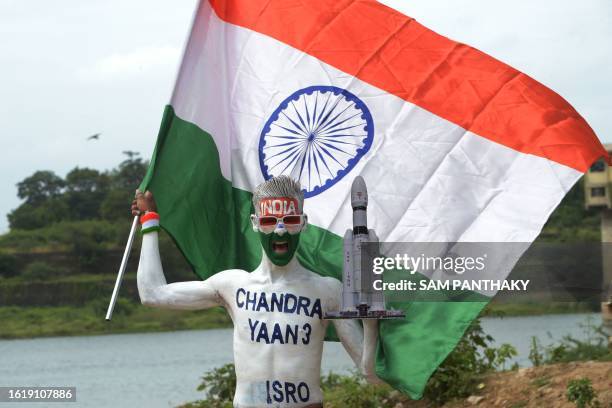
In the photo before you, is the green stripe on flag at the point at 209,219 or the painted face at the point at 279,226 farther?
the green stripe on flag at the point at 209,219

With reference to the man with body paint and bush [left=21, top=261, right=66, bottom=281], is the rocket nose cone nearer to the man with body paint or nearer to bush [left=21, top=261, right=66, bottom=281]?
the man with body paint

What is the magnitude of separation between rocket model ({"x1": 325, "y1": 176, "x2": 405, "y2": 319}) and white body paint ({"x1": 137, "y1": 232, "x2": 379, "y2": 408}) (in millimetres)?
291

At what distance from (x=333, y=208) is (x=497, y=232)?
1.17 metres

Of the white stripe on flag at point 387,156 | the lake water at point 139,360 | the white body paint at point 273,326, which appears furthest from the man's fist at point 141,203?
the lake water at point 139,360

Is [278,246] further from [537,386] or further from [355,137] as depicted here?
[537,386]

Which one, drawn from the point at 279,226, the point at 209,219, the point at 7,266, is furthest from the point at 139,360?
the point at 7,266

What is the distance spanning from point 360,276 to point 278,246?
0.72 meters

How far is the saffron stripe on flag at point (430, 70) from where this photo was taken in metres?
8.71

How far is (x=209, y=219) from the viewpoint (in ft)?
29.5

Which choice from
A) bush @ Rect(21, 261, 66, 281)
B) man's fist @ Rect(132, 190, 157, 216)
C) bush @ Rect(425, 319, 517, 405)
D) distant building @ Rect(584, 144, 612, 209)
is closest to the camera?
man's fist @ Rect(132, 190, 157, 216)

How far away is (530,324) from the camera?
1409 inches

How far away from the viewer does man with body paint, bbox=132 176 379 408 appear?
8.17 meters

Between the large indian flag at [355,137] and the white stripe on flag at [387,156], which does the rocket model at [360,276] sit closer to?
the large indian flag at [355,137]

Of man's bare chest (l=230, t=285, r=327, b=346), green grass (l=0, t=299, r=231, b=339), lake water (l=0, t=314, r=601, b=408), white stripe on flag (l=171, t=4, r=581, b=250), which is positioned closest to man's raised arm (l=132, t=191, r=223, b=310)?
man's bare chest (l=230, t=285, r=327, b=346)
